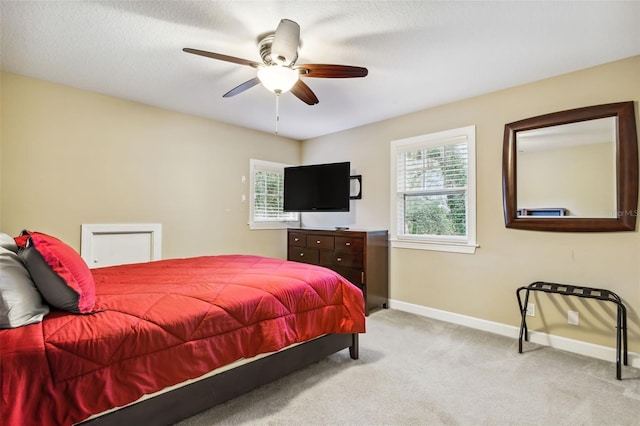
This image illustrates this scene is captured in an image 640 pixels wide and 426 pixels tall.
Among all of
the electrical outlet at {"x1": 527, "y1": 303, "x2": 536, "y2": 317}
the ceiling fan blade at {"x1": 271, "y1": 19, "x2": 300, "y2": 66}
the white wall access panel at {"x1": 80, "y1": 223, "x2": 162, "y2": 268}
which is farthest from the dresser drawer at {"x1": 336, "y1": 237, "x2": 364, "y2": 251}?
the ceiling fan blade at {"x1": 271, "y1": 19, "x2": 300, "y2": 66}

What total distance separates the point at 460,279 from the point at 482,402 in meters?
1.64

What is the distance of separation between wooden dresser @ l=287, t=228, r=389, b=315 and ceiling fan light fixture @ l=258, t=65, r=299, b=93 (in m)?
2.01

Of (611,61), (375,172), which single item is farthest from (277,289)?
(611,61)

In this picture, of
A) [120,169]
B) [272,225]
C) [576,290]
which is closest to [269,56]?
[120,169]

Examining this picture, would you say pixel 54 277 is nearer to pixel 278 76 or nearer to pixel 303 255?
pixel 278 76

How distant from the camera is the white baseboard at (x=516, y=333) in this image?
2549mm

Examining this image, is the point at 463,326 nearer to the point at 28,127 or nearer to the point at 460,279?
the point at 460,279

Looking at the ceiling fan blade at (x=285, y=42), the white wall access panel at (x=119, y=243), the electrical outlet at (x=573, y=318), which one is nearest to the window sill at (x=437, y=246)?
the electrical outlet at (x=573, y=318)

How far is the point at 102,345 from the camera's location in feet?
4.25

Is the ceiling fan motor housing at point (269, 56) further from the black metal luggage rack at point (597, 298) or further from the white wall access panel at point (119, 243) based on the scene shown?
the black metal luggage rack at point (597, 298)

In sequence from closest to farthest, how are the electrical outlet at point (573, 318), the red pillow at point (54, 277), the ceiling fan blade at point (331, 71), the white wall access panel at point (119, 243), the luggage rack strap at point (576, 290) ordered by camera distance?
the red pillow at point (54, 277) < the ceiling fan blade at point (331, 71) < the luggage rack strap at point (576, 290) < the electrical outlet at point (573, 318) < the white wall access panel at point (119, 243)

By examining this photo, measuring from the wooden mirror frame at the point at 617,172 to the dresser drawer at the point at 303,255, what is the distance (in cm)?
228

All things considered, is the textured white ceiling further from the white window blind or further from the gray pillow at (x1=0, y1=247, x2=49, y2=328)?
the gray pillow at (x1=0, y1=247, x2=49, y2=328)

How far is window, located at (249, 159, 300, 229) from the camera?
4609mm
